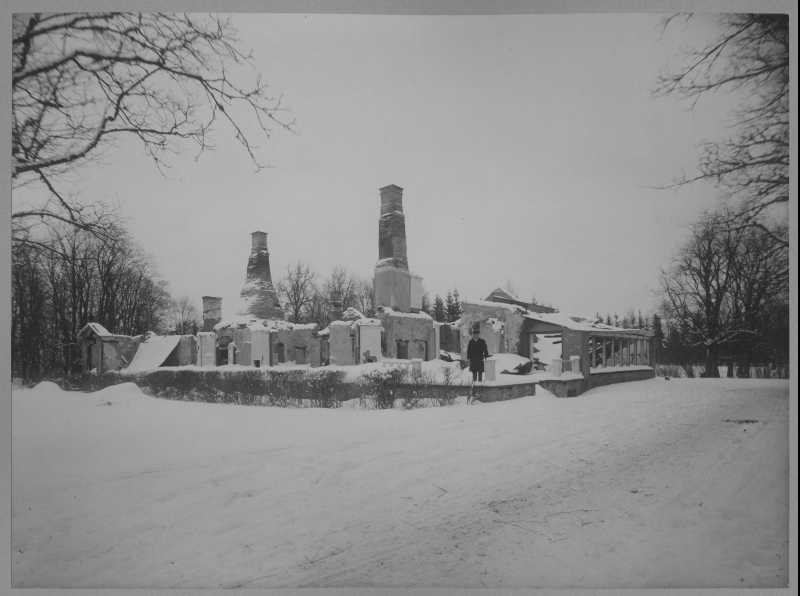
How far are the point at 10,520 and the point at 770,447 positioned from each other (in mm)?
5515

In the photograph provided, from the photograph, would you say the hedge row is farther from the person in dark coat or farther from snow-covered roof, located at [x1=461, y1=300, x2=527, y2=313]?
snow-covered roof, located at [x1=461, y1=300, x2=527, y2=313]

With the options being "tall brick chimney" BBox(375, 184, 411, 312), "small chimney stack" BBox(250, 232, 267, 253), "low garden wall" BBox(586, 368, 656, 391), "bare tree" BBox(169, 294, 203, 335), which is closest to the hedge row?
"bare tree" BBox(169, 294, 203, 335)

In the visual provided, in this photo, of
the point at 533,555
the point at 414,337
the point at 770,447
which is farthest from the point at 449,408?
the point at 770,447

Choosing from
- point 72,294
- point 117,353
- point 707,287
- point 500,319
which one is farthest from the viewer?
point 500,319

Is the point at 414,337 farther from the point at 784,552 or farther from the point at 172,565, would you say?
the point at 784,552

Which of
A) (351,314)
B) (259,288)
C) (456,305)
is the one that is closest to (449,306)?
(456,305)

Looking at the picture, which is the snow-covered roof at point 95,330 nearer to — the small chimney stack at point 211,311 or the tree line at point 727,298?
the small chimney stack at point 211,311

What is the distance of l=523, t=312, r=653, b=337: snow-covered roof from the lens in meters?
4.04

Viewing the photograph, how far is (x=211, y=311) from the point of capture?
3.90 m

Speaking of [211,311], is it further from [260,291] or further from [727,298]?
[727,298]

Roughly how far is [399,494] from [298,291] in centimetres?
A: 186

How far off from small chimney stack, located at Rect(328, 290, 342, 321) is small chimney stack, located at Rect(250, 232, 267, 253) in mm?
683

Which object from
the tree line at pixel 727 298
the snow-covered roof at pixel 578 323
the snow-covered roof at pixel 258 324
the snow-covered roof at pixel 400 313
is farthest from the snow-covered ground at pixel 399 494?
the snow-covered roof at pixel 400 313

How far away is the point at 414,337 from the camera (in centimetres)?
434
